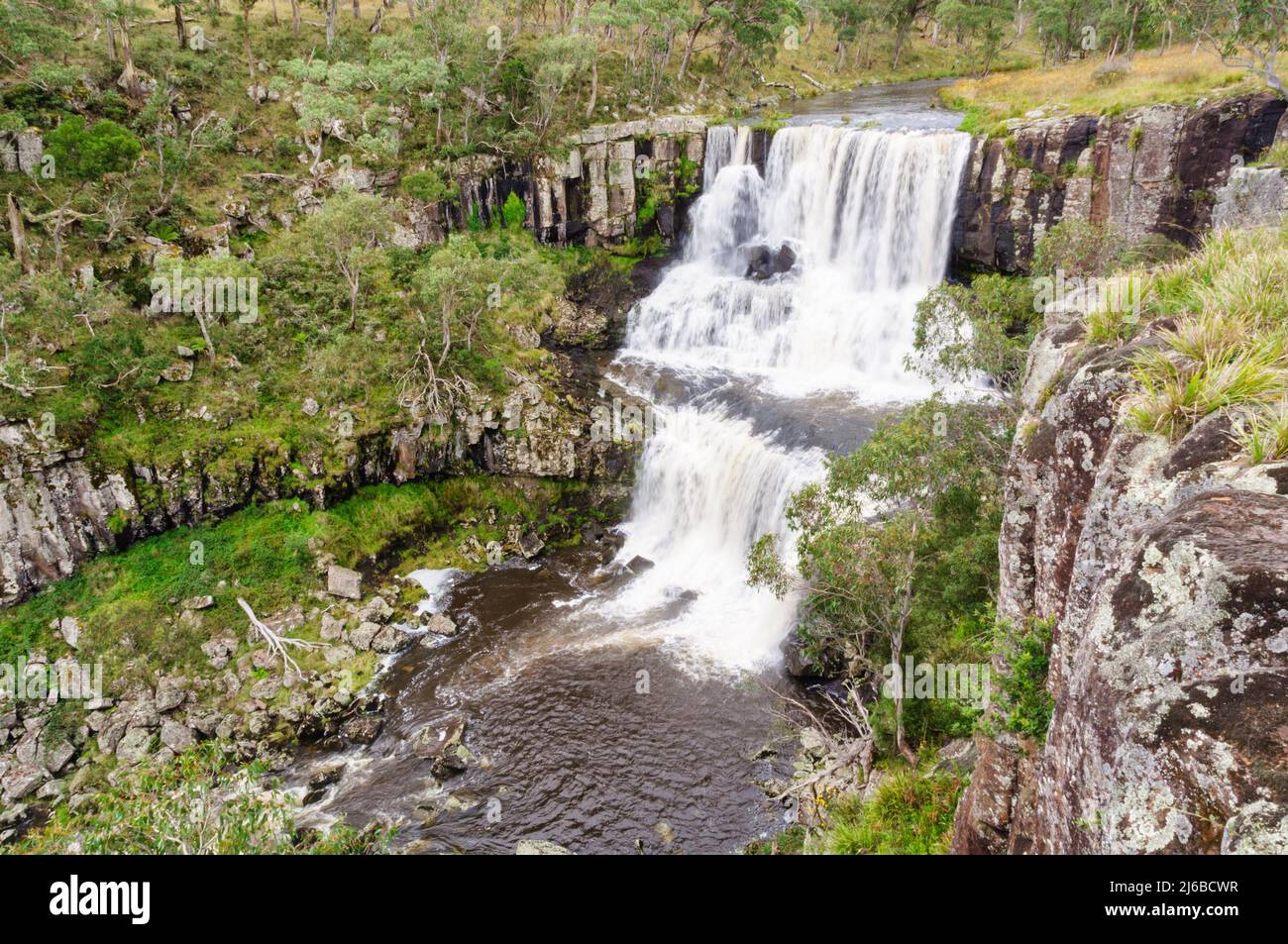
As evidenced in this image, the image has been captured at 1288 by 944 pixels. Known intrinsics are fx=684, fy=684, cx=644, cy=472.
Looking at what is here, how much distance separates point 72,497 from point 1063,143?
40461mm

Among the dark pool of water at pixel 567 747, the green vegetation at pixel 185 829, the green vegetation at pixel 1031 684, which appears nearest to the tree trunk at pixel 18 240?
the dark pool of water at pixel 567 747

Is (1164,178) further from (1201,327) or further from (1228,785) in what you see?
(1228,785)

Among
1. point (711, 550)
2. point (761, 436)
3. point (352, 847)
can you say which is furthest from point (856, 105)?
point (352, 847)

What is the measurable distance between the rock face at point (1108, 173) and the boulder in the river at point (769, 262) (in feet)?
26.5

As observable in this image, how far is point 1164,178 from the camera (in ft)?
86.1

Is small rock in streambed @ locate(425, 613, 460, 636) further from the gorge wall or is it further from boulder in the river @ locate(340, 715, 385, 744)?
the gorge wall

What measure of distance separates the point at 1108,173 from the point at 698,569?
23114mm

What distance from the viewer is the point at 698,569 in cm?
2617

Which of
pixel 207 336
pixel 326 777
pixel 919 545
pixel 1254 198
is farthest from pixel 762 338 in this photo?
pixel 326 777

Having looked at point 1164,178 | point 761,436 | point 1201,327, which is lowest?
point 761,436

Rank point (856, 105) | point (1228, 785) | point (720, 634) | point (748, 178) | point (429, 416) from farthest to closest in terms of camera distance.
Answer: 1. point (856, 105)
2. point (748, 178)
3. point (429, 416)
4. point (720, 634)
5. point (1228, 785)

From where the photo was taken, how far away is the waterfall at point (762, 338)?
24.9m

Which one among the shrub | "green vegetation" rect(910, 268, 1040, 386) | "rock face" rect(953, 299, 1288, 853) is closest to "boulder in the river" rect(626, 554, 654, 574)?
"green vegetation" rect(910, 268, 1040, 386)

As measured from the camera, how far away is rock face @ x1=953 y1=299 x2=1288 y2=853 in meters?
4.25
